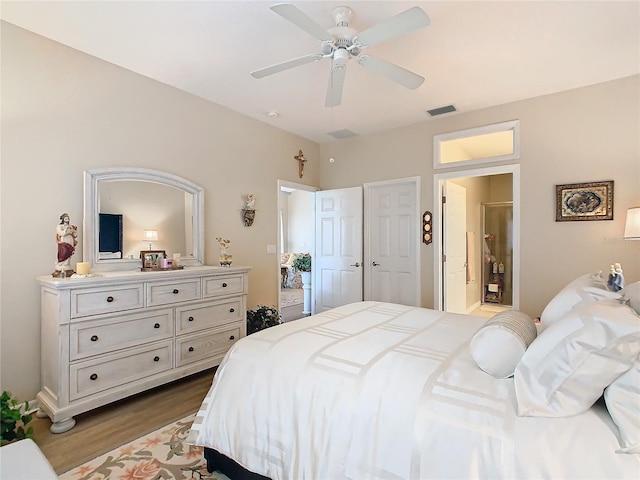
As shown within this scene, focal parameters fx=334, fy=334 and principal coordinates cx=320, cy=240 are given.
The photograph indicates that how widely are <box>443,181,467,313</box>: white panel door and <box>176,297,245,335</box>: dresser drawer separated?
8.85 ft

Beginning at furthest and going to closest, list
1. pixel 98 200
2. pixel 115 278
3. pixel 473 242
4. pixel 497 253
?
pixel 497 253 → pixel 473 242 → pixel 98 200 → pixel 115 278

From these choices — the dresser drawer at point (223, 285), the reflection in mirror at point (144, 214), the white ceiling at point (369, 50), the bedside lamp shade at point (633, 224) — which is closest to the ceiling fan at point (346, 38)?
the white ceiling at point (369, 50)

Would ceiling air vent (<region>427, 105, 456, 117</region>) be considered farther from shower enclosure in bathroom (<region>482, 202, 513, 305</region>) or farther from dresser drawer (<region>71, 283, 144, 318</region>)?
dresser drawer (<region>71, 283, 144, 318</region>)

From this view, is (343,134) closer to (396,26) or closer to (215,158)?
(215,158)

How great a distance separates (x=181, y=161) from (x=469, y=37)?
2806mm

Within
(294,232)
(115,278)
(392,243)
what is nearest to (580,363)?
(115,278)

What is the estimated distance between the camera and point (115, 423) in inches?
92.1

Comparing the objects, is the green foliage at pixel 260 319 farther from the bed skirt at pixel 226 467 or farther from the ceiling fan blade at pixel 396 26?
the ceiling fan blade at pixel 396 26

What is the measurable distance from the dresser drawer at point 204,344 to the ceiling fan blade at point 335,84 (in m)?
2.29

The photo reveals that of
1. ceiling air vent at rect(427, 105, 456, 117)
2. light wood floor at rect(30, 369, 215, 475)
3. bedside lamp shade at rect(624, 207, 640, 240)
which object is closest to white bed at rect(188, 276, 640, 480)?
light wood floor at rect(30, 369, 215, 475)

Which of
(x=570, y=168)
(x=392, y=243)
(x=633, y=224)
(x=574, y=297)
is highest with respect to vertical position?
(x=570, y=168)

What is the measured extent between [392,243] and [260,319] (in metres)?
2.06

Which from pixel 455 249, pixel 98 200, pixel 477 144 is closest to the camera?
pixel 98 200

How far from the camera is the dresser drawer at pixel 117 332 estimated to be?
231 centimetres
